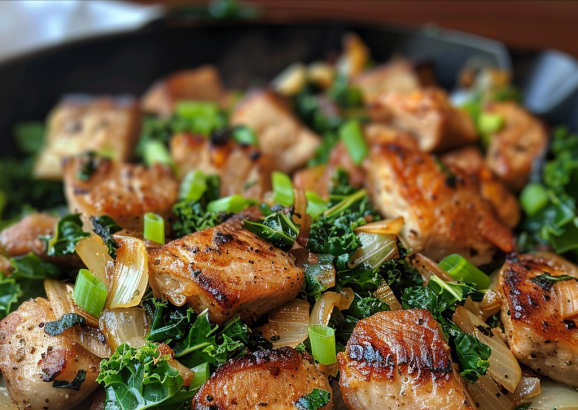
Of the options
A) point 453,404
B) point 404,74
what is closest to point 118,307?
point 453,404

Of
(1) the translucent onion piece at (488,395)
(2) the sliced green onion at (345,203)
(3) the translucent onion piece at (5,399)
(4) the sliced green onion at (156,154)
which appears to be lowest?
(3) the translucent onion piece at (5,399)

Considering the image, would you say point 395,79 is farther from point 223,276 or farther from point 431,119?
point 223,276

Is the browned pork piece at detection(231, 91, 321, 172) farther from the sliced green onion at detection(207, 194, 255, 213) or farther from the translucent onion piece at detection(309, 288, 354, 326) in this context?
the translucent onion piece at detection(309, 288, 354, 326)

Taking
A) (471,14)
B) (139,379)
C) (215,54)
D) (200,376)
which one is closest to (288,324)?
(200,376)

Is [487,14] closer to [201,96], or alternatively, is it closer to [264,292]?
[201,96]

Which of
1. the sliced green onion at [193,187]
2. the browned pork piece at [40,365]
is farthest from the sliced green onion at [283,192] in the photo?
the browned pork piece at [40,365]

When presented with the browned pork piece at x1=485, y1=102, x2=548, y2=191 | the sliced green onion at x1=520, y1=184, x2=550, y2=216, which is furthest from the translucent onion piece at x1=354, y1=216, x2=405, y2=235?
the browned pork piece at x1=485, y1=102, x2=548, y2=191

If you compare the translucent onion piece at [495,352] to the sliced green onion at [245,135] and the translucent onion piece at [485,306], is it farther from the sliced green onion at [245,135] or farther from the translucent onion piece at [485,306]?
the sliced green onion at [245,135]
